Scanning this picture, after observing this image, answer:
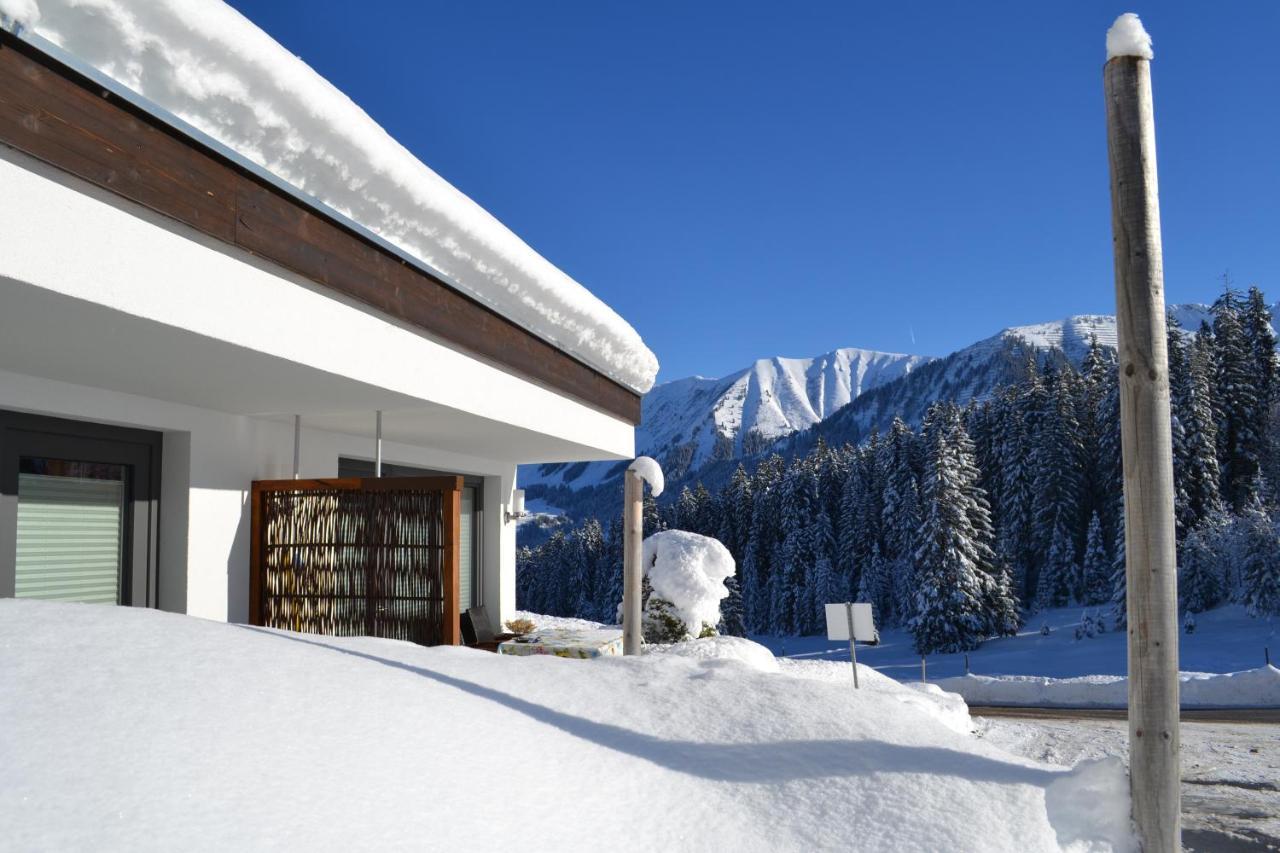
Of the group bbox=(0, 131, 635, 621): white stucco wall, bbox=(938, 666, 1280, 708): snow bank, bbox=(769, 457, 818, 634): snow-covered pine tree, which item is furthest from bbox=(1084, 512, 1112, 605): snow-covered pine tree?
bbox=(0, 131, 635, 621): white stucco wall

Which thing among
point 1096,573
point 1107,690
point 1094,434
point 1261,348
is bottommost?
point 1107,690

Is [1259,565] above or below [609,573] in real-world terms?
above

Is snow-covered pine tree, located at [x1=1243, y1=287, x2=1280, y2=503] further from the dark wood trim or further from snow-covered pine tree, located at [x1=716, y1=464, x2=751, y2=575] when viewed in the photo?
the dark wood trim

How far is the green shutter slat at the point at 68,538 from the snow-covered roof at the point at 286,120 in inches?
112

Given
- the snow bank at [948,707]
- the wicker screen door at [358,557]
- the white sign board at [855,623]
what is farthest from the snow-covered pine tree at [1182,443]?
the wicker screen door at [358,557]

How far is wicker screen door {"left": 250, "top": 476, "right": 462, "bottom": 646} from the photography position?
6785 millimetres

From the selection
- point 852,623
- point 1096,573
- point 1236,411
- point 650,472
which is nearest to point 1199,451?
point 1236,411

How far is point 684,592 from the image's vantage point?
12344 millimetres

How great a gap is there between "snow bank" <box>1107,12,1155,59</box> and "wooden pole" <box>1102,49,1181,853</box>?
37 millimetres

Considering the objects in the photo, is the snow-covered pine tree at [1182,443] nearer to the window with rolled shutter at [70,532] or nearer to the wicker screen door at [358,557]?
the wicker screen door at [358,557]

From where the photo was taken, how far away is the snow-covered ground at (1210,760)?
6.18 meters

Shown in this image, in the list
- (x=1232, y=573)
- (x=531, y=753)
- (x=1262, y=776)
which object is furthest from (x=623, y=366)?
(x=1232, y=573)

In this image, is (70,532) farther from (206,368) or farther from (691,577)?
(691,577)

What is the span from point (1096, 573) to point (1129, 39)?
4653cm
